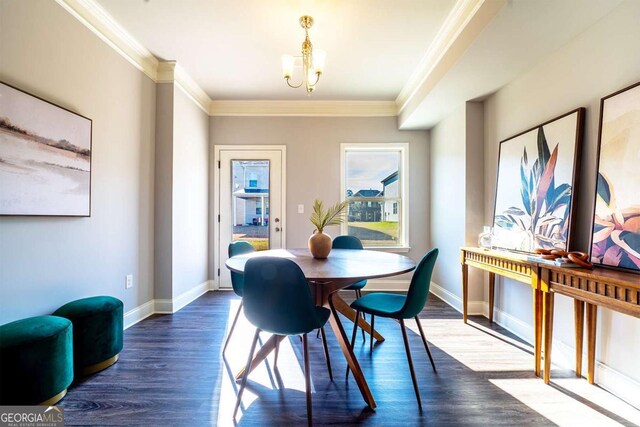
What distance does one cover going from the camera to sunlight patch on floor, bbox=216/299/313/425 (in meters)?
1.74

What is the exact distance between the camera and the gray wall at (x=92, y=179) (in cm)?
181

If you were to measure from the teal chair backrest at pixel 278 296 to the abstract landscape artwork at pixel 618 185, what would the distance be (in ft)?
5.87

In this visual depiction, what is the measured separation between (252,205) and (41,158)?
8.45 ft

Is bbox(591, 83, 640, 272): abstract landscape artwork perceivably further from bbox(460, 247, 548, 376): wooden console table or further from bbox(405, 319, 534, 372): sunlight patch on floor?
bbox(405, 319, 534, 372): sunlight patch on floor

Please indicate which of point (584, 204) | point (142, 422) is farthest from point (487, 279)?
point (142, 422)

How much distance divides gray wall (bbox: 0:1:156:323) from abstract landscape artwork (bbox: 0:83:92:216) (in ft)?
0.29

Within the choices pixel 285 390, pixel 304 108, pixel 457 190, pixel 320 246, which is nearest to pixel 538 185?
pixel 457 190

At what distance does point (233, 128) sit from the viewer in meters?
4.30

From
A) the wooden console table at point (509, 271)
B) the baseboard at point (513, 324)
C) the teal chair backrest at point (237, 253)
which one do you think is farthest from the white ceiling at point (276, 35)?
the baseboard at point (513, 324)

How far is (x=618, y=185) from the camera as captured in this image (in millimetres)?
1749

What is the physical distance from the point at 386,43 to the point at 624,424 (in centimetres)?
314

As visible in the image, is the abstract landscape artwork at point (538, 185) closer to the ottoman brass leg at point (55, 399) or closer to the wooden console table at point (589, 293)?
the wooden console table at point (589, 293)

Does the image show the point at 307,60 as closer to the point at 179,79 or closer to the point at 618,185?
the point at 179,79

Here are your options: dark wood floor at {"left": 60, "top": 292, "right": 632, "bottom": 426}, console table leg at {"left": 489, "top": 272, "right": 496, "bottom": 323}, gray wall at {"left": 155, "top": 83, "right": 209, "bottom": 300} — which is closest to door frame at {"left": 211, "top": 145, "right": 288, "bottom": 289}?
gray wall at {"left": 155, "top": 83, "right": 209, "bottom": 300}
